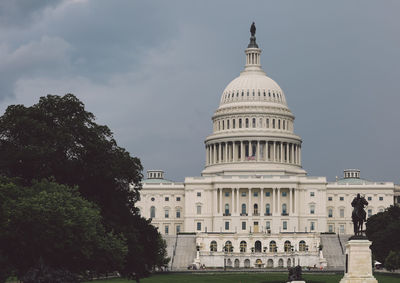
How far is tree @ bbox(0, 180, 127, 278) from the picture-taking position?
75125mm

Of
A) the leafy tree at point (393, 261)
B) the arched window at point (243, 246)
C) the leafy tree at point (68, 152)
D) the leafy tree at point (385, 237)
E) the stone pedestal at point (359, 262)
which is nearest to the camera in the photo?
the stone pedestal at point (359, 262)

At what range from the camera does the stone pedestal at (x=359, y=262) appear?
58.4 m

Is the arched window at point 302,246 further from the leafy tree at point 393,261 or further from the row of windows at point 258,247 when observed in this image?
the leafy tree at point 393,261

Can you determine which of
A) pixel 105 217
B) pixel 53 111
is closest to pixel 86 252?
pixel 105 217

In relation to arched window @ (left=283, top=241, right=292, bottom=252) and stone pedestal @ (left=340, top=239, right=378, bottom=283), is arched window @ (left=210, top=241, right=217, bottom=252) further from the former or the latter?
stone pedestal @ (left=340, top=239, right=378, bottom=283)

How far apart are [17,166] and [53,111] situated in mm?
6000

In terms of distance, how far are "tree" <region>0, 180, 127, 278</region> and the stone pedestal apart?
2444 cm

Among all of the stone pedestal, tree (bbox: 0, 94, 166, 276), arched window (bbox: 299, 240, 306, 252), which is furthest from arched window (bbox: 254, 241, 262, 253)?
the stone pedestal

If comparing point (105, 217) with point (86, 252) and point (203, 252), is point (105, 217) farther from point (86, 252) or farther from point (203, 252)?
point (203, 252)

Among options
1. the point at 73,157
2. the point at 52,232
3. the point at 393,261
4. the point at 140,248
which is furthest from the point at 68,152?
the point at 393,261

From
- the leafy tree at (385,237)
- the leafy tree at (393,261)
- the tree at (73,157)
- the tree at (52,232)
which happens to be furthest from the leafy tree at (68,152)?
the leafy tree at (385,237)

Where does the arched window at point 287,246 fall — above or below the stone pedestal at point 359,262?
above

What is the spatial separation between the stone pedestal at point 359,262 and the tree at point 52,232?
24438 mm

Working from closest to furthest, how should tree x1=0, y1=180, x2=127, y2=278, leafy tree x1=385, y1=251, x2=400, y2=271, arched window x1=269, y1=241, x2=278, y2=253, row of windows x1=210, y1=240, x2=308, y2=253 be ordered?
tree x1=0, y1=180, x2=127, y2=278
leafy tree x1=385, y1=251, x2=400, y2=271
row of windows x1=210, y1=240, x2=308, y2=253
arched window x1=269, y1=241, x2=278, y2=253
